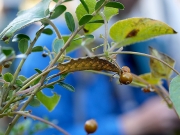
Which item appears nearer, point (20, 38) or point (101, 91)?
point (20, 38)

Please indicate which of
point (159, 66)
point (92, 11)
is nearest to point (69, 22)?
point (92, 11)

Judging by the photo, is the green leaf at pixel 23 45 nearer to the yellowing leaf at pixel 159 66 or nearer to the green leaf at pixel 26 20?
the green leaf at pixel 26 20

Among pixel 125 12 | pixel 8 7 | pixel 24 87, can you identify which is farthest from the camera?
pixel 8 7

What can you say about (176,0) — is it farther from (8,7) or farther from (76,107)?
(8,7)

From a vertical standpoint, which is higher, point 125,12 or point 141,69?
point 125,12

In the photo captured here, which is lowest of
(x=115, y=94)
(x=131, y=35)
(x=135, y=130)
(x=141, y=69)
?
(x=135, y=130)

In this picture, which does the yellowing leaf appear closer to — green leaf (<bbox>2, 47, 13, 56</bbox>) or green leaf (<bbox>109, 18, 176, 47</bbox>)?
green leaf (<bbox>109, 18, 176, 47</bbox>)

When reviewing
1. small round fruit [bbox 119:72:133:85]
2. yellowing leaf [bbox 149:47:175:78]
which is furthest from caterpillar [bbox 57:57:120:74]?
yellowing leaf [bbox 149:47:175:78]

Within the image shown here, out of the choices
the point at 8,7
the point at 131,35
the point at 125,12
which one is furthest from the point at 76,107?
the point at 131,35
